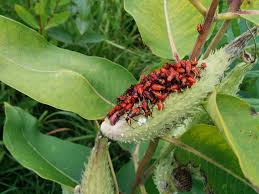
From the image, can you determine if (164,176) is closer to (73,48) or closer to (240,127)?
(240,127)

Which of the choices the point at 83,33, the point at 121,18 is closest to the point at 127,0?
the point at 83,33

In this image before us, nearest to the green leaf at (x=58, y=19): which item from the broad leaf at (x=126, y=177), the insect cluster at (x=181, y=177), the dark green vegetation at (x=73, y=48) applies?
the dark green vegetation at (x=73, y=48)

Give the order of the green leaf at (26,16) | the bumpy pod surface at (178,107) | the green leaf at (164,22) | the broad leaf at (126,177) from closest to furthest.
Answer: the bumpy pod surface at (178,107) → the green leaf at (164,22) → the broad leaf at (126,177) → the green leaf at (26,16)

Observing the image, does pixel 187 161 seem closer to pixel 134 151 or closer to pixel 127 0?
pixel 134 151

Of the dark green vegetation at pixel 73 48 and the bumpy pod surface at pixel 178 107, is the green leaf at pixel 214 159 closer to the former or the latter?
the bumpy pod surface at pixel 178 107

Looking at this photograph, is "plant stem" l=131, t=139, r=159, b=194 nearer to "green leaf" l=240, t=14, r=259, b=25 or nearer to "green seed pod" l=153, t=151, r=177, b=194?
"green seed pod" l=153, t=151, r=177, b=194

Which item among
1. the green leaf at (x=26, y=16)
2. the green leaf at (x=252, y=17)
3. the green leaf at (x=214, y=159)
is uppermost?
the green leaf at (x=252, y=17)
